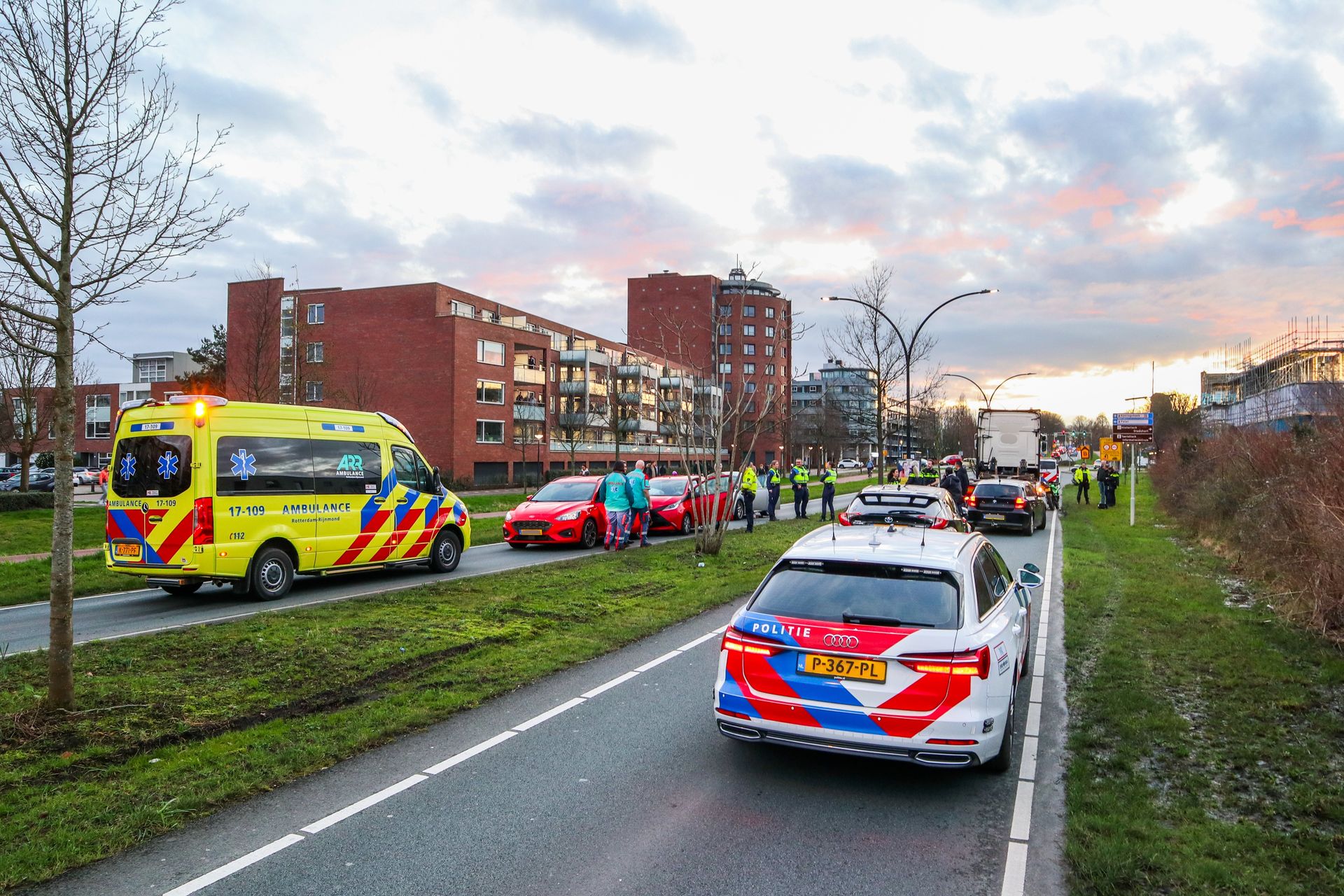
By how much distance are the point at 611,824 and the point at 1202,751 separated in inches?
160

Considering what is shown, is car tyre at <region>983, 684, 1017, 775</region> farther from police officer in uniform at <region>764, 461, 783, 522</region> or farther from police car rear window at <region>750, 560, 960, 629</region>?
police officer in uniform at <region>764, 461, 783, 522</region>

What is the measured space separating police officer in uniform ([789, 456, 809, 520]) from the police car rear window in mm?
21095

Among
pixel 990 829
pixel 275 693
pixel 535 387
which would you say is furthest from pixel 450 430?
pixel 990 829

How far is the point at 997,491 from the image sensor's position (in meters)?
23.2

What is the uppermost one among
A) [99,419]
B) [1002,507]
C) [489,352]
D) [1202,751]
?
[489,352]

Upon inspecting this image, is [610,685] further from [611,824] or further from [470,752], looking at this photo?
[611,824]

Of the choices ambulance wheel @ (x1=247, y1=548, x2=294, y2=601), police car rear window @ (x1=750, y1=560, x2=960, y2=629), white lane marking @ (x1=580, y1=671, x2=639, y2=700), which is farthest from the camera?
ambulance wheel @ (x1=247, y1=548, x2=294, y2=601)

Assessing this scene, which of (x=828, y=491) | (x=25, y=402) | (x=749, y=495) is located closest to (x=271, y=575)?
(x=749, y=495)

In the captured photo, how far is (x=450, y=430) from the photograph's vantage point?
55719 millimetres

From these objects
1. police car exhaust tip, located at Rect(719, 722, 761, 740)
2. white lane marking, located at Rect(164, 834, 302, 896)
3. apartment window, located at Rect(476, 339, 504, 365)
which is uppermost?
apartment window, located at Rect(476, 339, 504, 365)

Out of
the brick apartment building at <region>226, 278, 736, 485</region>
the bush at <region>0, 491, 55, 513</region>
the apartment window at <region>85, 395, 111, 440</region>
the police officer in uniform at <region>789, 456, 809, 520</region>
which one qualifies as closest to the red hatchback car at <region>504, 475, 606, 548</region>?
the police officer in uniform at <region>789, 456, 809, 520</region>

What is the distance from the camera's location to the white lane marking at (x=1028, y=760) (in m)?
5.40

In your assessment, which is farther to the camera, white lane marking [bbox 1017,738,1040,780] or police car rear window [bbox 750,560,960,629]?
white lane marking [bbox 1017,738,1040,780]

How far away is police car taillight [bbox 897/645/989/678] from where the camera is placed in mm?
4805
